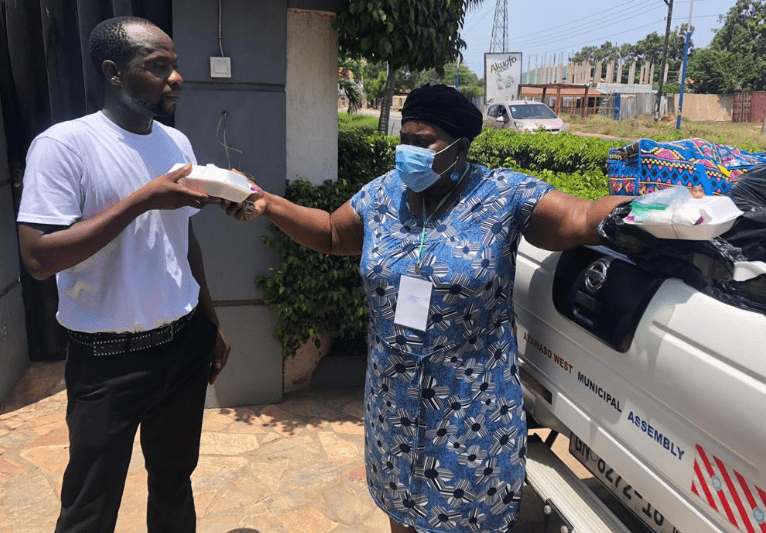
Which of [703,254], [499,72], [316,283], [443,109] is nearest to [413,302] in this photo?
[443,109]

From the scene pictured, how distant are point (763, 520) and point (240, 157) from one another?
3.39m

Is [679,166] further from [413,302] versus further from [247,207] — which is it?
[247,207]

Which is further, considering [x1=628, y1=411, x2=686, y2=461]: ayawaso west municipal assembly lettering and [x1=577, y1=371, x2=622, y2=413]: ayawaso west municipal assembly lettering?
[x1=577, y1=371, x2=622, y2=413]: ayawaso west municipal assembly lettering

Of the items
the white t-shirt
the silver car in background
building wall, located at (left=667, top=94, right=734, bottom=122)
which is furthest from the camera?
building wall, located at (left=667, top=94, right=734, bottom=122)

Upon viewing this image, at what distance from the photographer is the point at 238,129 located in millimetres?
4137

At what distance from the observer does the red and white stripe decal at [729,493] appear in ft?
5.19

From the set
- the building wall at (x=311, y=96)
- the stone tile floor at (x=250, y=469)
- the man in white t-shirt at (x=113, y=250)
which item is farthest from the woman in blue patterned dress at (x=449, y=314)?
the building wall at (x=311, y=96)

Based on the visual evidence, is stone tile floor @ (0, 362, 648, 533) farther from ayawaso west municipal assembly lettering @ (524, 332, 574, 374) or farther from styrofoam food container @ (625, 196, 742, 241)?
styrofoam food container @ (625, 196, 742, 241)

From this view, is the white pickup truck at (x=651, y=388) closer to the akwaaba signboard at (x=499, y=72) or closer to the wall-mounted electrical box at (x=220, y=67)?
the wall-mounted electrical box at (x=220, y=67)

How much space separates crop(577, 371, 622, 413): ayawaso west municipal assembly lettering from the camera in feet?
6.83

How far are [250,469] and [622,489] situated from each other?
2244 mm

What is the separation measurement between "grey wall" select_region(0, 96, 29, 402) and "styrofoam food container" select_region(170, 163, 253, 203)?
10.0 ft

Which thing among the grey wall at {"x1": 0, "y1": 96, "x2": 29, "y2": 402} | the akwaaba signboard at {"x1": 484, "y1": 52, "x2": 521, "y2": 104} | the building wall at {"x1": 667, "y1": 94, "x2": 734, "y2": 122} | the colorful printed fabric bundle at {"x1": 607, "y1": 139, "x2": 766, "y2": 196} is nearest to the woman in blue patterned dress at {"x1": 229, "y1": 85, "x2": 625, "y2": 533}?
the colorful printed fabric bundle at {"x1": 607, "y1": 139, "x2": 766, "y2": 196}

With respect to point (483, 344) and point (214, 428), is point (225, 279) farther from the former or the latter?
point (483, 344)
